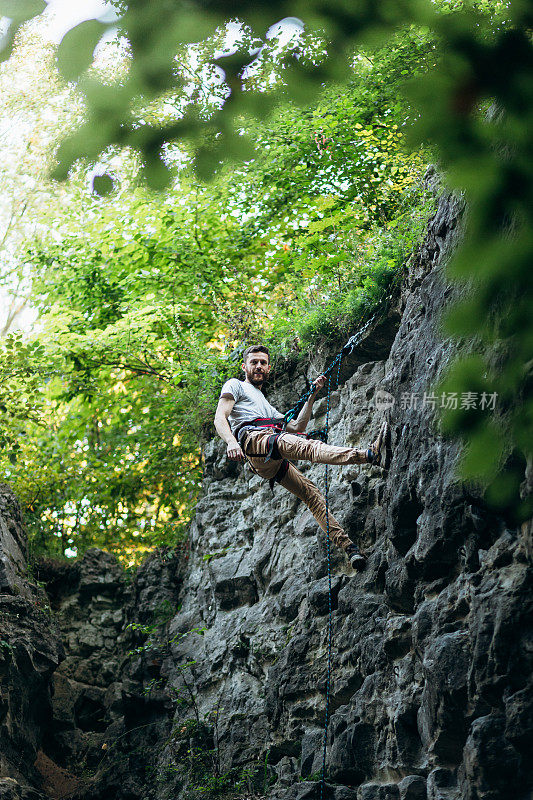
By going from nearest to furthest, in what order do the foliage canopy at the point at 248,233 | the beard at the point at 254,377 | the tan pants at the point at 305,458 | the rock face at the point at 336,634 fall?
1. the foliage canopy at the point at 248,233
2. the rock face at the point at 336,634
3. the tan pants at the point at 305,458
4. the beard at the point at 254,377

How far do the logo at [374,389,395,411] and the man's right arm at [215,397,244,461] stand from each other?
1.22m

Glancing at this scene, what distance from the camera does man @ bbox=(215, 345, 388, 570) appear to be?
20.3 feet

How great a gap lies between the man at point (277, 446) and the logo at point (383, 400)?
28cm

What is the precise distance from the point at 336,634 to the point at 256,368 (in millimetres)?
2615

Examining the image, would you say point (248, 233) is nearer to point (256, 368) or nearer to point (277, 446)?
point (256, 368)

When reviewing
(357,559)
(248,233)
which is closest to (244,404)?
(357,559)

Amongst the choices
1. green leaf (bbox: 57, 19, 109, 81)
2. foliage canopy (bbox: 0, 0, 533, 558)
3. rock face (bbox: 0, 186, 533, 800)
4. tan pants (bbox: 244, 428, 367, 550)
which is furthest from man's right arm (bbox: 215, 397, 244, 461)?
green leaf (bbox: 57, 19, 109, 81)

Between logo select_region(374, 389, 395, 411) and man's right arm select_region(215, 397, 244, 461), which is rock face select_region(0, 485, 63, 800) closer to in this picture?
man's right arm select_region(215, 397, 244, 461)

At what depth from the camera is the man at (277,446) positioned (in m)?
6.18

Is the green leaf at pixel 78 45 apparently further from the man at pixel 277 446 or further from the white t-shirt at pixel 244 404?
the white t-shirt at pixel 244 404

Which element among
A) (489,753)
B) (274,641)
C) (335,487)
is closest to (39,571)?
(274,641)

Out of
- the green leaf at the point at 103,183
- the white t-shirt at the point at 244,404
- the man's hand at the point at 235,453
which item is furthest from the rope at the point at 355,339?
the green leaf at the point at 103,183

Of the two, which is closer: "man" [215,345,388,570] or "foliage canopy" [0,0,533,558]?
"foliage canopy" [0,0,533,558]

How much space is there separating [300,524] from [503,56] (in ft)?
20.7
